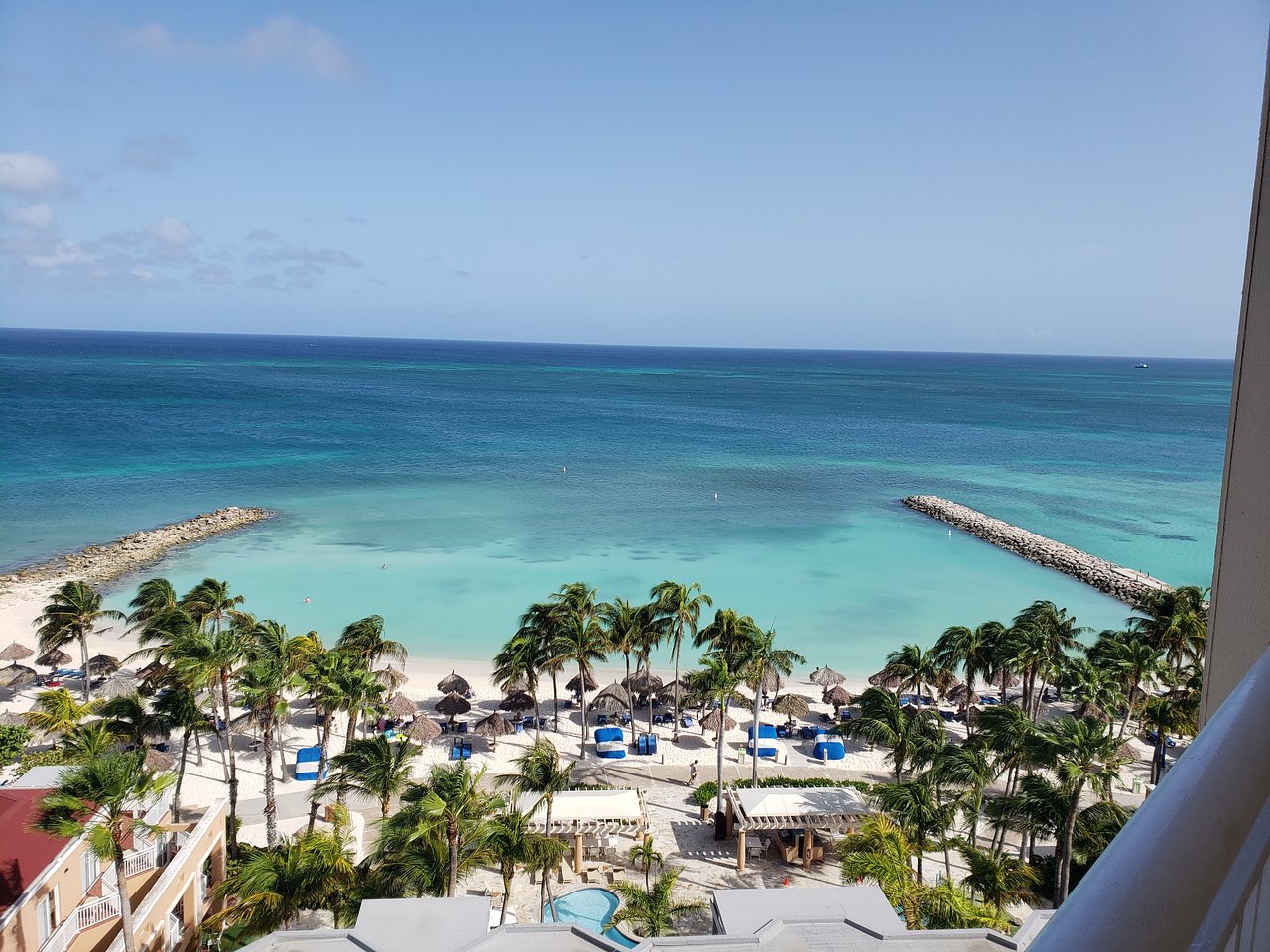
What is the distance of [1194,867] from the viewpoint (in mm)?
941

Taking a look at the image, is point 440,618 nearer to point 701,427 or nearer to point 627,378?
point 701,427

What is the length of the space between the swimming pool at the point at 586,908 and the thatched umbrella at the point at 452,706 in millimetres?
8903

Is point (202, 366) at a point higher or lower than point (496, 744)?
higher

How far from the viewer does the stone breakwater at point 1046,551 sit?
128ft

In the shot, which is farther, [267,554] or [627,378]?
[627,378]

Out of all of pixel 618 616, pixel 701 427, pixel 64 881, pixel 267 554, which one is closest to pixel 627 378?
pixel 701 427

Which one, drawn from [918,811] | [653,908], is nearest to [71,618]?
[653,908]

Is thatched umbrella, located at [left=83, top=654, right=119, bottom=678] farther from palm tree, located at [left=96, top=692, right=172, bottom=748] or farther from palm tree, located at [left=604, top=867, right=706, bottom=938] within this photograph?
palm tree, located at [left=604, top=867, right=706, bottom=938]

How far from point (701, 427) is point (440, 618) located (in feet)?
198

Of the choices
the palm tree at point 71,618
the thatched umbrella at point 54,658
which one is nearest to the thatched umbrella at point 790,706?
the palm tree at point 71,618

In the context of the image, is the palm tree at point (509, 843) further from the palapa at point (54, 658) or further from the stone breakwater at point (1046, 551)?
the stone breakwater at point (1046, 551)

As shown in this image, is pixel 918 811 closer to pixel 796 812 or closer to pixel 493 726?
pixel 796 812

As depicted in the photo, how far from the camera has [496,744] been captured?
80.6 feet

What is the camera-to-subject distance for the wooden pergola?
60.2 ft
